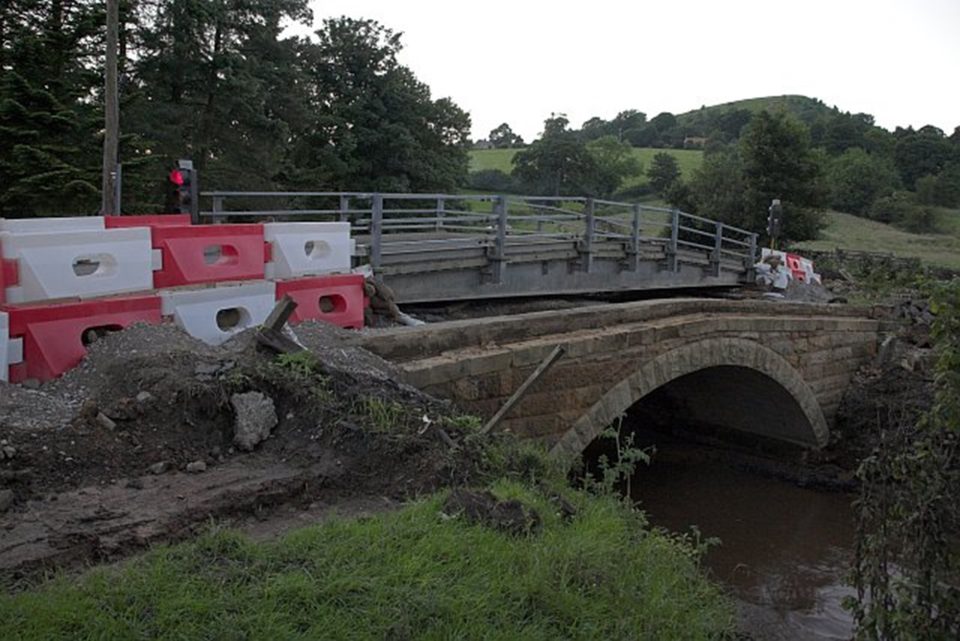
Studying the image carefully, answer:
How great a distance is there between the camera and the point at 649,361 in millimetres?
10039

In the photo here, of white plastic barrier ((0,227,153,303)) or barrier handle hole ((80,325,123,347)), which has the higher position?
white plastic barrier ((0,227,153,303))

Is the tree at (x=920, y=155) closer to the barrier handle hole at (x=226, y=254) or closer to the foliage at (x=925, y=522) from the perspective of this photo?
the barrier handle hole at (x=226, y=254)

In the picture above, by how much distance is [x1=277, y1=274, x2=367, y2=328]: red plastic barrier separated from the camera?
7.75 m

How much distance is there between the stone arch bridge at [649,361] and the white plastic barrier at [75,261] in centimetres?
186

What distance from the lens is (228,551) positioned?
3.94 meters

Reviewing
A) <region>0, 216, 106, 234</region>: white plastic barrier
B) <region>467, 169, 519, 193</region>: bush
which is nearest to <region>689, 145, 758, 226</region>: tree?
<region>467, 169, 519, 193</region>: bush

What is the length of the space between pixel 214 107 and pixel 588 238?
15902 mm

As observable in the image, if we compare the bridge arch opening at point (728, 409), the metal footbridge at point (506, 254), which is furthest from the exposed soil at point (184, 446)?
the bridge arch opening at point (728, 409)

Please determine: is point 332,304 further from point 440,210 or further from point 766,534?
point 766,534

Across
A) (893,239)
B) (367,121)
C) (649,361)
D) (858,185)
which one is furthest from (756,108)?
(649,361)

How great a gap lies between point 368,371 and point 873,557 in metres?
3.74

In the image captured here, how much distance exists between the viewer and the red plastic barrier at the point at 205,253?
271 inches

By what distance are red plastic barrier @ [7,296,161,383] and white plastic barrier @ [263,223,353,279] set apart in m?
1.65

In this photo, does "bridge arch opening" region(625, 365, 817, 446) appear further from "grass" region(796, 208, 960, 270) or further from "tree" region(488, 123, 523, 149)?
"tree" region(488, 123, 523, 149)
